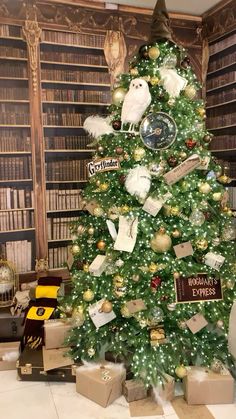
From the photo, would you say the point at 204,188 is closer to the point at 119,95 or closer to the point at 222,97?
the point at 119,95

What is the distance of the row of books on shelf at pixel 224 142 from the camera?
12.6 feet

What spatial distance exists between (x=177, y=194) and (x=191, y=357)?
3.16ft

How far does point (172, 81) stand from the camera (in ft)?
7.01

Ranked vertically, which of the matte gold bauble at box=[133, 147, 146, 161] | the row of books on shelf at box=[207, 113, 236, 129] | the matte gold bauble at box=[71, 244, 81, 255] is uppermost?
the row of books on shelf at box=[207, 113, 236, 129]

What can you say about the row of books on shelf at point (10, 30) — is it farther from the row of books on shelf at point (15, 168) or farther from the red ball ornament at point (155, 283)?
the red ball ornament at point (155, 283)

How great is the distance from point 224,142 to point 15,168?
7.34 feet

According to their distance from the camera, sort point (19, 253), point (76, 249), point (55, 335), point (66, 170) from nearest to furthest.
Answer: point (55, 335)
point (76, 249)
point (19, 253)
point (66, 170)

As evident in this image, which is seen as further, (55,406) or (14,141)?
(14,141)

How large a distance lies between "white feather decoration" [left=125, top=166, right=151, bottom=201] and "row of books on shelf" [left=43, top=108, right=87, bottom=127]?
178 centimetres

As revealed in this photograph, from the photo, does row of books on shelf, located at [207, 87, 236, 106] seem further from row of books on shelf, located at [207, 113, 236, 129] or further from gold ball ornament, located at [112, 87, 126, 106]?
gold ball ornament, located at [112, 87, 126, 106]

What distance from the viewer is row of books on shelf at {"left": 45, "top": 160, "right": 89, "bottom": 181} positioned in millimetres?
3658

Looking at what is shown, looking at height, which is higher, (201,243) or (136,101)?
(136,101)

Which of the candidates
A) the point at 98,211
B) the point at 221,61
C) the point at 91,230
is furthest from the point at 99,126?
the point at 221,61

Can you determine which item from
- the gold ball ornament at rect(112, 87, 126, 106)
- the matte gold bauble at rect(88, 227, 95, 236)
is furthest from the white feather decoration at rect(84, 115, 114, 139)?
the matte gold bauble at rect(88, 227, 95, 236)
